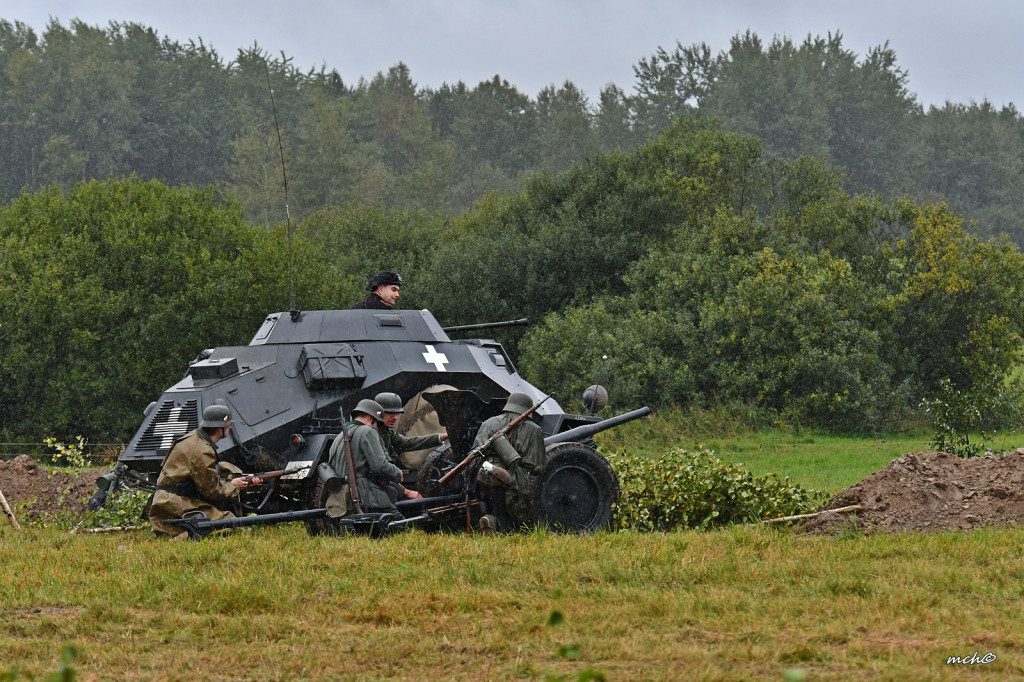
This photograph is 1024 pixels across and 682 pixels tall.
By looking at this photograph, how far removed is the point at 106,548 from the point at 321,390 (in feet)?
10.4

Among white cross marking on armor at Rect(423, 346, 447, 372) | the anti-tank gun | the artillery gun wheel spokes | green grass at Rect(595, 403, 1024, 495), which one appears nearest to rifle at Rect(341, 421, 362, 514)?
the anti-tank gun

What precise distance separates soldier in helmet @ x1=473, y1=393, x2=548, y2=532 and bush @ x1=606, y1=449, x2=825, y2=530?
121 cm

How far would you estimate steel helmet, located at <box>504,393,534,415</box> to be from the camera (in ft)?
38.2

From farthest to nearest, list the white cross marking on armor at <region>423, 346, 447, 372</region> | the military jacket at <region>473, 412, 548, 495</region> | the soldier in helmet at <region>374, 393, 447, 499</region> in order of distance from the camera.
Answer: the white cross marking on armor at <region>423, 346, 447, 372</region> → the soldier in helmet at <region>374, 393, 447, 499</region> → the military jacket at <region>473, 412, 548, 495</region>

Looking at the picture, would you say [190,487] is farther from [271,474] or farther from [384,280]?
[384,280]

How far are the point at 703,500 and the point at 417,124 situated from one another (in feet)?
212

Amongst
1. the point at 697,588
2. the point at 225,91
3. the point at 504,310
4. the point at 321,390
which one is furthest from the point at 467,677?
the point at 225,91

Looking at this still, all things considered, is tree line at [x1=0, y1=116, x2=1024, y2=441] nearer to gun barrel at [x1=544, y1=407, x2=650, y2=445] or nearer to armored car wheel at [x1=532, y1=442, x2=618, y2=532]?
gun barrel at [x1=544, y1=407, x2=650, y2=445]

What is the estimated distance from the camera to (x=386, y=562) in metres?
9.45

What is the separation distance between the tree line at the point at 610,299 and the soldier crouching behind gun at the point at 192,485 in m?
16.4

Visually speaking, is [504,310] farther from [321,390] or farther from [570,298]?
[321,390]

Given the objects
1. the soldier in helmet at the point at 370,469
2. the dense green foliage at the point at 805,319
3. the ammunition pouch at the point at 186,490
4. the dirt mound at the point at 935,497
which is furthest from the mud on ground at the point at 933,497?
the dense green foliage at the point at 805,319

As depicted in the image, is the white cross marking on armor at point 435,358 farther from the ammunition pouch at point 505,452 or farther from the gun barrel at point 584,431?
the ammunition pouch at point 505,452

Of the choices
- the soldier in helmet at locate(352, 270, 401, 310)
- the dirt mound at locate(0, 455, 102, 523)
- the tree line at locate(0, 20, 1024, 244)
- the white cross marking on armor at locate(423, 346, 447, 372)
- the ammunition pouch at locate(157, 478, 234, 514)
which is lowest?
the dirt mound at locate(0, 455, 102, 523)
